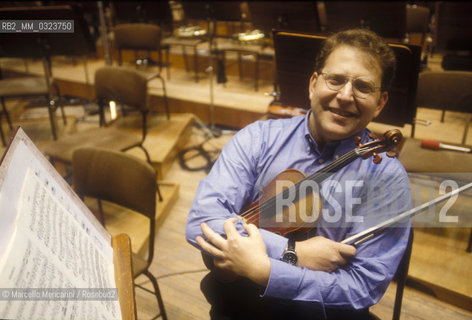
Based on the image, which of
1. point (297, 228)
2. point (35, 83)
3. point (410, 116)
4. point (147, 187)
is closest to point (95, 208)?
point (147, 187)

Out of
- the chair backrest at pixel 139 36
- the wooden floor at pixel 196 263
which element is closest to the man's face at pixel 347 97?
the wooden floor at pixel 196 263

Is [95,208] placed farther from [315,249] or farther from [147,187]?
[315,249]

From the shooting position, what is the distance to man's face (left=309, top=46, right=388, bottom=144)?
1.42 metres

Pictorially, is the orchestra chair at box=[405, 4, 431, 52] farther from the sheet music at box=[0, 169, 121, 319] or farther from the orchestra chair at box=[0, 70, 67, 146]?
the sheet music at box=[0, 169, 121, 319]

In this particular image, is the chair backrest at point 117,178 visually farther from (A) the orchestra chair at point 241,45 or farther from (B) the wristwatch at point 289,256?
(A) the orchestra chair at point 241,45

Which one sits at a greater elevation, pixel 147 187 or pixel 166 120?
pixel 147 187

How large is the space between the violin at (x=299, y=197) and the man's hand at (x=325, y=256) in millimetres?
117

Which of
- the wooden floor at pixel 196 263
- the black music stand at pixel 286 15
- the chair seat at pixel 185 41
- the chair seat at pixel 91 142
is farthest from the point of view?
the chair seat at pixel 185 41

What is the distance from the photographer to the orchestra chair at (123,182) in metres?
1.87

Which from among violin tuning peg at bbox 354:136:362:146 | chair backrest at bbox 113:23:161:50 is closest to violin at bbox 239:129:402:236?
violin tuning peg at bbox 354:136:362:146

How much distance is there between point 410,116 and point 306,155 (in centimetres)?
91

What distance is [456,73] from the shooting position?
275 centimetres

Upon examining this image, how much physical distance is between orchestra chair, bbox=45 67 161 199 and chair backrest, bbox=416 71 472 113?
2354 millimetres

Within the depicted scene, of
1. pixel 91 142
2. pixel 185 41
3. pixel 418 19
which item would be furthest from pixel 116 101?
pixel 418 19
